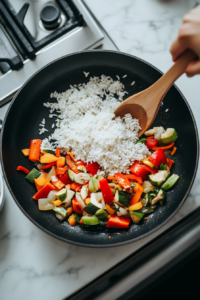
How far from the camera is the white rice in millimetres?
1428

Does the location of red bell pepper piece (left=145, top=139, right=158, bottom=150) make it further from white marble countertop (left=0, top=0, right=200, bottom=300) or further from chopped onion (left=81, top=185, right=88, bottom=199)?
chopped onion (left=81, top=185, right=88, bottom=199)

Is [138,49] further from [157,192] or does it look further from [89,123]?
Answer: [157,192]

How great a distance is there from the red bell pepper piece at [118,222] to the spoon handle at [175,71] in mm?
714

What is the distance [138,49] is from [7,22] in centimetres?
86

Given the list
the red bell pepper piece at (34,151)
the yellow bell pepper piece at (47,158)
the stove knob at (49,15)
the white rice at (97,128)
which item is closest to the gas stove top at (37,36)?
the stove knob at (49,15)

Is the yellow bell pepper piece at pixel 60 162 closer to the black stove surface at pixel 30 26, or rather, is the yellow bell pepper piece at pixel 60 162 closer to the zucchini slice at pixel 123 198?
the zucchini slice at pixel 123 198

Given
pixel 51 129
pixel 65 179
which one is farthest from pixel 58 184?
pixel 51 129

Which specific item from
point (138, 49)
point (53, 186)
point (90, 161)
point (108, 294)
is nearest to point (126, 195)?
point (90, 161)

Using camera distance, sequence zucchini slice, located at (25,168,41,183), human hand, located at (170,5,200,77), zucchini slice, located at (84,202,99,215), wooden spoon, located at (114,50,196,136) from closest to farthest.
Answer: human hand, located at (170,5,200,77) < wooden spoon, located at (114,50,196,136) < zucchini slice, located at (84,202,99,215) < zucchini slice, located at (25,168,41,183)

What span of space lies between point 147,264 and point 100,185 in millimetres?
634

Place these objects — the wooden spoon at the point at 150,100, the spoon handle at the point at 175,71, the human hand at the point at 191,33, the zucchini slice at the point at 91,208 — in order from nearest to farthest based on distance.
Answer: the human hand at the point at 191,33 < the spoon handle at the point at 175,71 < the wooden spoon at the point at 150,100 < the zucchini slice at the point at 91,208

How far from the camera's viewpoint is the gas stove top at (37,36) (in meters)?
1.49

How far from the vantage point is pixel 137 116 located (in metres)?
1.47

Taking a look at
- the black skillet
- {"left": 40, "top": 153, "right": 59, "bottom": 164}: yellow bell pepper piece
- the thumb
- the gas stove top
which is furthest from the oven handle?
the gas stove top
